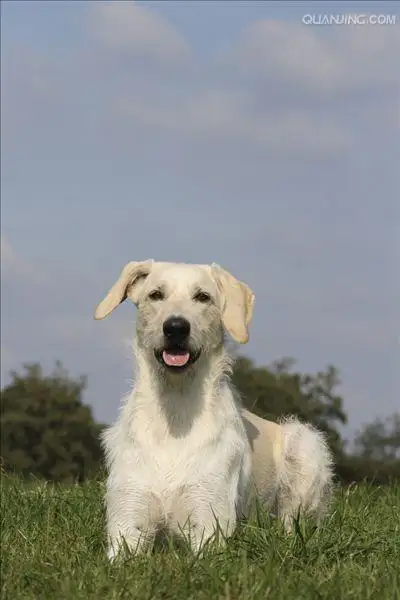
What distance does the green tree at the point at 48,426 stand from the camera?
3544cm

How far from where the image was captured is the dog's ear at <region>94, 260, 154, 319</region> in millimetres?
8297

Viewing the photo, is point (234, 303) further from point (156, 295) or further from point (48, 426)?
point (48, 426)

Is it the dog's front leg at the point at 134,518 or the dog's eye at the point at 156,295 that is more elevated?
the dog's eye at the point at 156,295

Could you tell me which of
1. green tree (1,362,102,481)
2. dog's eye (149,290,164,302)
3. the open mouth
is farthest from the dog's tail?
green tree (1,362,102,481)

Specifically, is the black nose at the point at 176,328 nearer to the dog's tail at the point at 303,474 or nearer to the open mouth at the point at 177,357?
the open mouth at the point at 177,357

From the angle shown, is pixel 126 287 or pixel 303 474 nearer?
pixel 126 287

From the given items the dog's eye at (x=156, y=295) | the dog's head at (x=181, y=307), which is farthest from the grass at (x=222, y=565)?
the dog's eye at (x=156, y=295)

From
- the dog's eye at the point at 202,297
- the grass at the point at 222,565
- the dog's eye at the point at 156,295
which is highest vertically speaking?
the dog's eye at the point at 202,297

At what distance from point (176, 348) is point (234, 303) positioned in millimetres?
654

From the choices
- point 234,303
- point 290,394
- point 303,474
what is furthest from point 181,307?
point 290,394

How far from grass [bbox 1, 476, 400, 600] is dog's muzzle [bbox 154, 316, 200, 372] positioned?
1.21 metres

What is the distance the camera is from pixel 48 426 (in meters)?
38.1

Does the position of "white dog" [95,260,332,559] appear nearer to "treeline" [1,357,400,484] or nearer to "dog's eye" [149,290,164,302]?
"dog's eye" [149,290,164,302]

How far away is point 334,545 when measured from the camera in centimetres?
730
